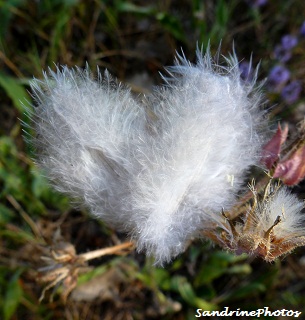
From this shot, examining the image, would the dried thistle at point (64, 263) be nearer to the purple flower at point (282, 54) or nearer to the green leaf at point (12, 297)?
the green leaf at point (12, 297)

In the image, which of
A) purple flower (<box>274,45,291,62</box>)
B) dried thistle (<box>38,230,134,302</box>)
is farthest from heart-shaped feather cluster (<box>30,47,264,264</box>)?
purple flower (<box>274,45,291,62</box>)

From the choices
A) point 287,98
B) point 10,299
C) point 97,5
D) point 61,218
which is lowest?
point 10,299

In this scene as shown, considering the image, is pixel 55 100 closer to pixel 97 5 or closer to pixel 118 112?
pixel 118 112

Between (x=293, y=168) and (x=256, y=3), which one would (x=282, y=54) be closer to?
(x=256, y=3)

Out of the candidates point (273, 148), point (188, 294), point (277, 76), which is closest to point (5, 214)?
point (188, 294)

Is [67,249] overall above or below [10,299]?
above

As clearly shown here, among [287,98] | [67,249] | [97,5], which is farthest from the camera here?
[97,5]

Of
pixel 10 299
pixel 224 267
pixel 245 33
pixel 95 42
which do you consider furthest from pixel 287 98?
pixel 10 299

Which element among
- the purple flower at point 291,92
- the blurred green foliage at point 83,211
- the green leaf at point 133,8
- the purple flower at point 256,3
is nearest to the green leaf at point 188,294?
the blurred green foliage at point 83,211
